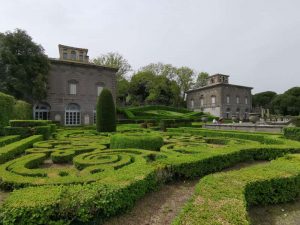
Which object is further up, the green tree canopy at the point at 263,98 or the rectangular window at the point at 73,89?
the green tree canopy at the point at 263,98

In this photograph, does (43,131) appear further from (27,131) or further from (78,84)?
(78,84)

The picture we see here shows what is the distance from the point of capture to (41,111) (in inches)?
1099

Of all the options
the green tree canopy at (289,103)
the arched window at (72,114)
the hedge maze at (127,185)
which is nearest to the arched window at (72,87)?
the arched window at (72,114)

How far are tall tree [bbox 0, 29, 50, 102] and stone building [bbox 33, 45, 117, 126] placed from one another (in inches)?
85.2

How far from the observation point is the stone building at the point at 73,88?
2828 centimetres

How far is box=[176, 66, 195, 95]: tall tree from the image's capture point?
2158 inches

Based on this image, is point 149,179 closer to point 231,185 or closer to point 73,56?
point 231,185

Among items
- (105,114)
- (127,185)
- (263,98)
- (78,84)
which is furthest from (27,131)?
(263,98)

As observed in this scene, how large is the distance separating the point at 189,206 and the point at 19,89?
84.1 ft

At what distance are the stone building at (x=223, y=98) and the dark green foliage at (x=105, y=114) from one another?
3689cm

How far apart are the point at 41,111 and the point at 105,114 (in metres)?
16.6

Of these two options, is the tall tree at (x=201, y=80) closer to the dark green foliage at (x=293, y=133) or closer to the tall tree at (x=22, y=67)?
the tall tree at (x=22, y=67)

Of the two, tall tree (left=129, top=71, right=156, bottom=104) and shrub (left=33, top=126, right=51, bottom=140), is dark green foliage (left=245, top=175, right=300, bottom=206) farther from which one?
tall tree (left=129, top=71, right=156, bottom=104)

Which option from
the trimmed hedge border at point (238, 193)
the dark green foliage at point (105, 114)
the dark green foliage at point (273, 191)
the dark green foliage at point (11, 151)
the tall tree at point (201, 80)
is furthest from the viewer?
the tall tree at point (201, 80)
